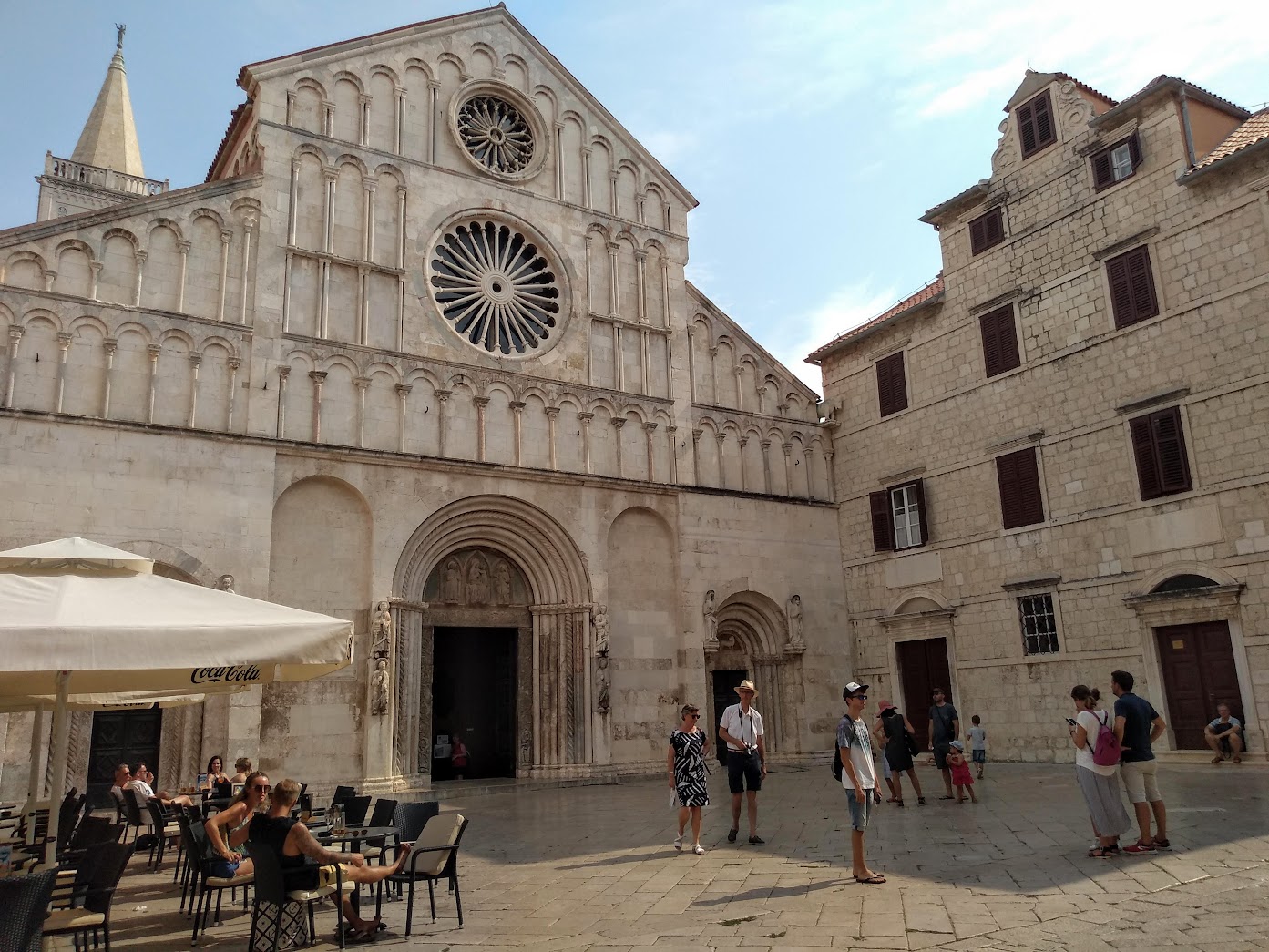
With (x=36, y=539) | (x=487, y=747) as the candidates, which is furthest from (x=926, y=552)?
(x=36, y=539)

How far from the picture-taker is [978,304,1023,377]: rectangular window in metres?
21.1

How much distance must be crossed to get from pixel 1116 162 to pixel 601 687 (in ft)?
49.2

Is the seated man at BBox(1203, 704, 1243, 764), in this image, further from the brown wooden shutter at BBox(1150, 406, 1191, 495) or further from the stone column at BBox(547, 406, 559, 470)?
the stone column at BBox(547, 406, 559, 470)

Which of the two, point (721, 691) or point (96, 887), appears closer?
point (96, 887)

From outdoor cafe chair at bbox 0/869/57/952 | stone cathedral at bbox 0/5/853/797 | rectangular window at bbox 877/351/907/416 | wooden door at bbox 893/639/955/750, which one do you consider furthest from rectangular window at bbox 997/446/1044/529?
outdoor cafe chair at bbox 0/869/57/952

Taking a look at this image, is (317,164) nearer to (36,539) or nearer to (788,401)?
(36,539)

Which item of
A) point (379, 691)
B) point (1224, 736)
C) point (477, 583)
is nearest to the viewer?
point (1224, 736)

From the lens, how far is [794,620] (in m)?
23.4

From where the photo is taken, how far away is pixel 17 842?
8.54 m

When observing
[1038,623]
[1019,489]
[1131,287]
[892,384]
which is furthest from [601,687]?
[1131,287]

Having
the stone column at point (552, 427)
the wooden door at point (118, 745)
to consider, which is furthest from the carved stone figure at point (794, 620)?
the wooden door at point (118, 745)

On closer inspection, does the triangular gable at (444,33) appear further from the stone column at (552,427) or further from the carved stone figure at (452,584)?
the carved stone figure at (452,584)

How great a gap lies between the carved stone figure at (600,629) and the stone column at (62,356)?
1072 cm

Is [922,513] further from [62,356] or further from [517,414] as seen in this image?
[62,356]
